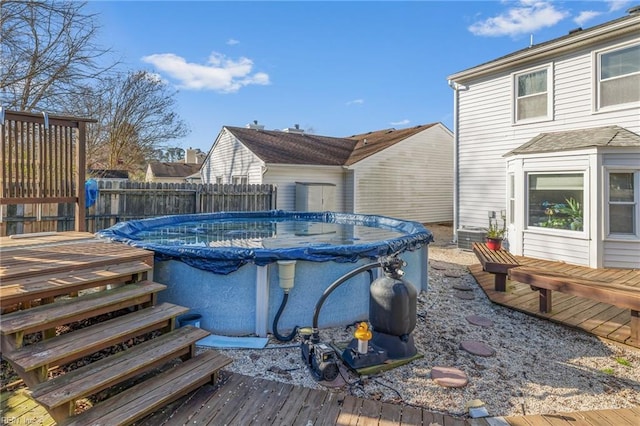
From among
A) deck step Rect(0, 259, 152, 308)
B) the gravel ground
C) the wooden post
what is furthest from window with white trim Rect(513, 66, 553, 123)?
the wooden post

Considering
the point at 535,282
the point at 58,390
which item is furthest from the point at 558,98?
the point at 58,390

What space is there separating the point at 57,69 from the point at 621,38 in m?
13.0

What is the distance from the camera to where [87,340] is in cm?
219

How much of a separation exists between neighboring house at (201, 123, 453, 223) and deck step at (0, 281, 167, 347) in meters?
8.96

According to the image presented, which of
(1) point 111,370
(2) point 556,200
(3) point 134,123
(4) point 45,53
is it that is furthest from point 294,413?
(3) point 134,123

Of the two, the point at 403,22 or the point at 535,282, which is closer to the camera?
the point at 535,282

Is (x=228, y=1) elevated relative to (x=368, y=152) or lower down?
elevated

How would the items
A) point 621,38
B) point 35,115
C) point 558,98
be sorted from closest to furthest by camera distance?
1. point 35,115
2. point 621,38
3. point 558,98

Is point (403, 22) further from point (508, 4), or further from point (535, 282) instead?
point (535, 282)

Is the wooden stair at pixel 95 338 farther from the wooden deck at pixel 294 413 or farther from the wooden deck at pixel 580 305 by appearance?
the wooden deck at pixel 580 305

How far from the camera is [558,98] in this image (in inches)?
282

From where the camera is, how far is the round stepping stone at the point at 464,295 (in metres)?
4.74

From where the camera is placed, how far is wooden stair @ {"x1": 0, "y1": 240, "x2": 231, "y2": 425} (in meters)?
1.94

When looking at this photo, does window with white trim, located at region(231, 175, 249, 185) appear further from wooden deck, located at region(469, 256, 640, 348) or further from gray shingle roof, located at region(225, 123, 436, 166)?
wooden deck, located at region(469, 256, 640, 348)
